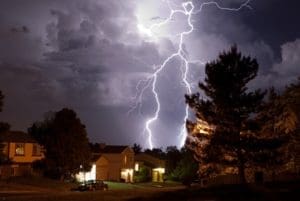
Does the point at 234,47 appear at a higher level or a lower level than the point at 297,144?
higher

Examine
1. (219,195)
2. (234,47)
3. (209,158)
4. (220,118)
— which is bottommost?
(219,195)

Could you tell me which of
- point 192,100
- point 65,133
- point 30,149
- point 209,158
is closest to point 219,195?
point 209,158

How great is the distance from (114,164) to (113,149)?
12.1ft

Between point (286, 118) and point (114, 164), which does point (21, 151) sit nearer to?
point (114, 164)

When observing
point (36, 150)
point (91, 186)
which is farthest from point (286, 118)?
point (36, 150)

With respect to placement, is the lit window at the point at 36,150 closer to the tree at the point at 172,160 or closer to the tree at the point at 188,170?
the tree at the point at 188,170

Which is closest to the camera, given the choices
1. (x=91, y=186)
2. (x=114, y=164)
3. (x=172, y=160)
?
(x=91, y=186)

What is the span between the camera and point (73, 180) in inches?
2785

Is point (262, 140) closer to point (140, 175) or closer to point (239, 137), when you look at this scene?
point (239, 137)

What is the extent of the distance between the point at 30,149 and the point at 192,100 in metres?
Answer: 37.8

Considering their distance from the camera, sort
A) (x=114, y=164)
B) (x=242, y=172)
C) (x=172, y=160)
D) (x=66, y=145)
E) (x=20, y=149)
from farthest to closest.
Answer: (x=172, y=160)
(x=114, y=164)
(x=20, y=149)
(x=66, y=145)
(x=242, y=172)

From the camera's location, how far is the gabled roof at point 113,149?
9169 centimetres

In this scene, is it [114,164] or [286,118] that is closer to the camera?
[286,118]

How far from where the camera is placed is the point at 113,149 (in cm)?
9344
